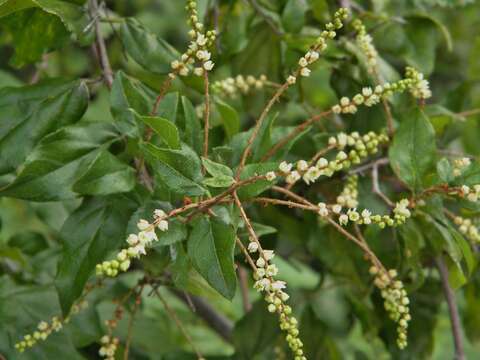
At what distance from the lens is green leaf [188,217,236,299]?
3.56 ft

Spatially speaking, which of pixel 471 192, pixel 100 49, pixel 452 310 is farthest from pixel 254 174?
pixel 452 310

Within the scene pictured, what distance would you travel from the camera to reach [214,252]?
43.6 inches

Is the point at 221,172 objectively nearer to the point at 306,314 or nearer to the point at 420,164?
the point at 420,164

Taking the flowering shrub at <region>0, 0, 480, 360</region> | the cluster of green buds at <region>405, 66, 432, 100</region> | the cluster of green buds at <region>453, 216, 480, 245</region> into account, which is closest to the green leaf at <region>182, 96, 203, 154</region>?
the flowering shrub at <region>0, 0, 480, 360</region>

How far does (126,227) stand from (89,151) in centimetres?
14

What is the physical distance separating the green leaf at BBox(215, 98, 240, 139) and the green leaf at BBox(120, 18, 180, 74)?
0.38ft

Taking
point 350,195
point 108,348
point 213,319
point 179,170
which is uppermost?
point 179,170

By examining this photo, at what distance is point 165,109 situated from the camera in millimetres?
1262

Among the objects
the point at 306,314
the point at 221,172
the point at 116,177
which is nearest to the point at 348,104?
the point at 221,172

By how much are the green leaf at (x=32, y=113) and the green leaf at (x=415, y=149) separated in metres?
0.56

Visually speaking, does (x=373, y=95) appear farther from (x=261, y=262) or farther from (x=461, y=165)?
(x=261, y=262)

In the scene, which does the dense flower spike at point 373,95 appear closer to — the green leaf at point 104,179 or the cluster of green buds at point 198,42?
the cluster of green buds at point 198,42

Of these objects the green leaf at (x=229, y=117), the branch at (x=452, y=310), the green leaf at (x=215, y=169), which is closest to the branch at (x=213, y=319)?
the branch at (x=452, y=310)

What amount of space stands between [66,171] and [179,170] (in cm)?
24
